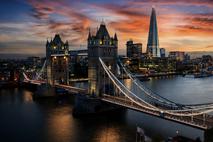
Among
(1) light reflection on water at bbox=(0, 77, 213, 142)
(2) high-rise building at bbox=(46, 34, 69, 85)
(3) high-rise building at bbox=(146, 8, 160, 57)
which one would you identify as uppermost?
(3) high-rise building at bbox=(146, 8, 160, 57)

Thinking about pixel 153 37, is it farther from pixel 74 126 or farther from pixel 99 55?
pixel 74 126

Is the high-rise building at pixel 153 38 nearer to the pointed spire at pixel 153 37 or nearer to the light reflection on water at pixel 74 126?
the pointed spire at pixel 153 37

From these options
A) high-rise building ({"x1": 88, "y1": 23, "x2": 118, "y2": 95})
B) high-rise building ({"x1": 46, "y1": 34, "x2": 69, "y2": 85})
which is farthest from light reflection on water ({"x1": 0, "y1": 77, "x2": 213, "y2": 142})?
high-rise building ({"x1": 46, "y1": 34, "x2": 69, "y2": 85})

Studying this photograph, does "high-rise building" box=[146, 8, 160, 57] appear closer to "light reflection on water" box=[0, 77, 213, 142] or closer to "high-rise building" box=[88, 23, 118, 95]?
"high-rise building" box=[88, 23, 118, 95]

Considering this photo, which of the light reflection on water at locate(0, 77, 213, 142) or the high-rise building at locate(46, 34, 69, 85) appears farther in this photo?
the high-rise building at locate(46, 34, 69, 85)

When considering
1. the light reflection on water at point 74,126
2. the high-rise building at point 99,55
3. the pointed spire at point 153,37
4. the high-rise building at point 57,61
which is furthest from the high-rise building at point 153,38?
the light reflection on water at point 74,126

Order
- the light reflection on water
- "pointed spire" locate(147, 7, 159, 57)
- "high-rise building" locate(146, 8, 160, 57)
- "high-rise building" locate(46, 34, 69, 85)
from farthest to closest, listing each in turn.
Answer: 1. "high-rise building" locate(146, 8, 160, 57)
2. "pointed spire" locate(147, 7, 159, 57)
3. "high-rise building" locate(46, 34, 69, 85)
4. the light reflection on water

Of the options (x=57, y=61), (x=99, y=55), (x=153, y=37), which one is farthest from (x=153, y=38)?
(x=99, y=55)
